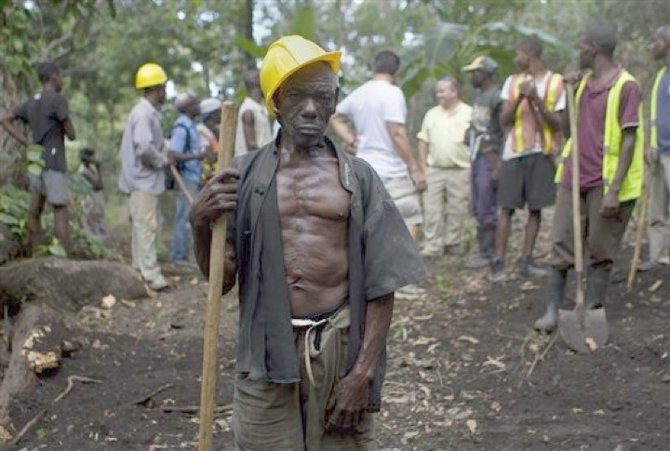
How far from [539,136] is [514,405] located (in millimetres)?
2990

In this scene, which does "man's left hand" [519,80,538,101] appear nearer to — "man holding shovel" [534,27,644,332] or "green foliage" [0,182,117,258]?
"man holding shovel" [534,27,644,332]

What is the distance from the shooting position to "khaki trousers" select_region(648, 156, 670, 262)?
23.9 ft

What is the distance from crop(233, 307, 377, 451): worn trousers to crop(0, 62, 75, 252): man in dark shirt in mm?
5143

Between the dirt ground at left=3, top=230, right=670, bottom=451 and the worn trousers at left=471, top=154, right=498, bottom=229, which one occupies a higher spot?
the worn trousers at left=471, top=154, right=498, bottom=229

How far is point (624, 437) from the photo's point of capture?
4.32 meters

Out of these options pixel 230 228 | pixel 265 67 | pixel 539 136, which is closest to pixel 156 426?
pixel 230 228

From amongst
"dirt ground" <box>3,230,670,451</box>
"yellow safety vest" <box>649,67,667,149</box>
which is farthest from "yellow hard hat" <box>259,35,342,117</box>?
"yellow safety vest" <box>649,67,667,149</box>

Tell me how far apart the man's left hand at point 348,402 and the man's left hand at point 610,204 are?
3.35 metres

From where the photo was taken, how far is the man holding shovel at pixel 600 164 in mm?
5559

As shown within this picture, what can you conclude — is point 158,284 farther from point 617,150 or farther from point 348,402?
point 348,402

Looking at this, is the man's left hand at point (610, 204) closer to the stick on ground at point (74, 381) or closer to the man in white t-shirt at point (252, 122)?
the stick on ground at point (74, 381)

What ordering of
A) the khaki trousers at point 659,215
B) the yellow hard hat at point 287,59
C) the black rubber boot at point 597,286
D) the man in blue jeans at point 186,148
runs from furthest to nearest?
1. the man in blue jeans at point 186,148
2. the khaki trousers at point 659,215
3. the black rubber boot at point 597,286
4. the yellow hard hat at point 287,59

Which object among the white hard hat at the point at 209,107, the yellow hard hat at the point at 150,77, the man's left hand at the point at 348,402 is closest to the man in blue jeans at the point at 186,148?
the yellow hard hat at the point at 150,77

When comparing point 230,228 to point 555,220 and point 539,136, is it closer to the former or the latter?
point 555,220
